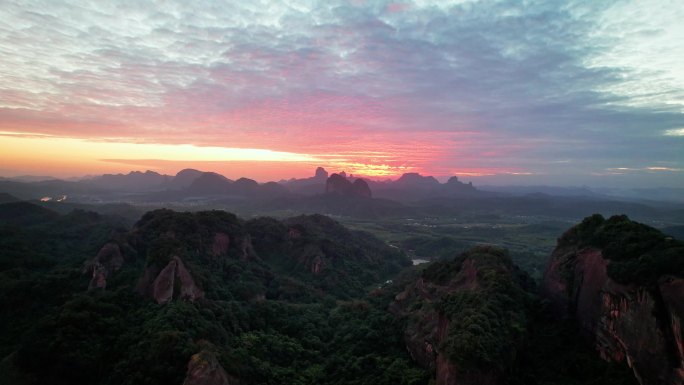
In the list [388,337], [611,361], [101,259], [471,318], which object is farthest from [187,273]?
[611,361]

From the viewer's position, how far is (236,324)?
38.8 meters

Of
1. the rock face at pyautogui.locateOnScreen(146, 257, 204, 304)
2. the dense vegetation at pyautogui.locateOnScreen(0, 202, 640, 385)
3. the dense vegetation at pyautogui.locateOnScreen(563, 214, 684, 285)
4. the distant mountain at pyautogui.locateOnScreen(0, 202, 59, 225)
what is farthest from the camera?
the distant mountain at pyautogui.locateOnScreen(0, 202, 59, 225)

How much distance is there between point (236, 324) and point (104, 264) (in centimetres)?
1800

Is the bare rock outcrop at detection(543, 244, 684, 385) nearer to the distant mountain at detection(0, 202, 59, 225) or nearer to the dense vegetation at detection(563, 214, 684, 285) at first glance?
the dense vegetation at detection(563, 214, 684, 285)

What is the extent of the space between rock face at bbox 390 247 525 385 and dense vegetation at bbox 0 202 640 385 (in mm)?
189

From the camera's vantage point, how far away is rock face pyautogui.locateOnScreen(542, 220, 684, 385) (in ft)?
66.5

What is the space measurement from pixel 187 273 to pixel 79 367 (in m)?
13.9

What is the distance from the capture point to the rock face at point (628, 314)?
66.5 ft

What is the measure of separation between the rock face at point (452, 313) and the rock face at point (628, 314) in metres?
4.68

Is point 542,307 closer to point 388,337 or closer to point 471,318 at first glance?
point 471,318

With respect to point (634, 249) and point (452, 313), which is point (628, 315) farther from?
point (452, 313)

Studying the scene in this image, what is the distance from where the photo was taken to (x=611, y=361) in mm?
25188

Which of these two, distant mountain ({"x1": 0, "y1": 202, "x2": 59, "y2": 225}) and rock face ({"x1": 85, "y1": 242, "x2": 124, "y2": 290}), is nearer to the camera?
rock face ({"x1": 85, "y1": 242, "x2": 124, "y2": 290})

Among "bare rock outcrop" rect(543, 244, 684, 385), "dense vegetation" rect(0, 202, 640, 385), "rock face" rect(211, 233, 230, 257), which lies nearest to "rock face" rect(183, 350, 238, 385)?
"dense vegetation" rect(0, 202, 640, 385)
